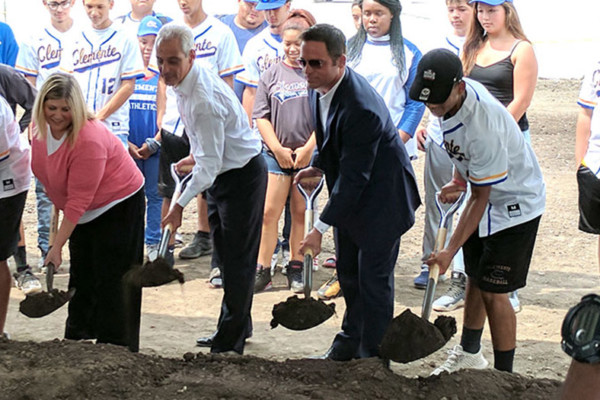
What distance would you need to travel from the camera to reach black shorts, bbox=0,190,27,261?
518 cm

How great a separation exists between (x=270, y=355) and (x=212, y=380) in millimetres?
1116

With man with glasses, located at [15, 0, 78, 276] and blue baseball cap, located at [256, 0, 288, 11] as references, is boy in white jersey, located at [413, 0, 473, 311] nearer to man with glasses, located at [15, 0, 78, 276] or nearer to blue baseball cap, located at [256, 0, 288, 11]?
blue baseball cap, located at [256, 0, 288, 11]

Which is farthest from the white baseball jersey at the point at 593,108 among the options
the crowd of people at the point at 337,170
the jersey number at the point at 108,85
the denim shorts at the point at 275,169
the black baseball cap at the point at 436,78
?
the jersey number at the point at 108,85

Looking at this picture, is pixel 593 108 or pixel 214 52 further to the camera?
pixel 214 52

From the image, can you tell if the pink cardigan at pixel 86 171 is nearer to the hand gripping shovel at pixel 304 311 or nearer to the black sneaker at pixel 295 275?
the hand gripping shovel at pixel 304 311

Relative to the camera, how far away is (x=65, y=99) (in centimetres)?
467

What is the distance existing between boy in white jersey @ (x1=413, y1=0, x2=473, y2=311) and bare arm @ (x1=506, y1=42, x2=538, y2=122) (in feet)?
1.48

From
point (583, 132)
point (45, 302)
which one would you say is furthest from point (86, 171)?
point (583, 132)

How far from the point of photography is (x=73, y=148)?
4680mm

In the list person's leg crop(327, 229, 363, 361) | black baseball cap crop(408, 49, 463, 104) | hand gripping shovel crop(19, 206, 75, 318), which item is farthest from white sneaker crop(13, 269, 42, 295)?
black baseball cap crop(408, 49, 463, 104)

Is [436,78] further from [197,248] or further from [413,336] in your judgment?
[197,248]

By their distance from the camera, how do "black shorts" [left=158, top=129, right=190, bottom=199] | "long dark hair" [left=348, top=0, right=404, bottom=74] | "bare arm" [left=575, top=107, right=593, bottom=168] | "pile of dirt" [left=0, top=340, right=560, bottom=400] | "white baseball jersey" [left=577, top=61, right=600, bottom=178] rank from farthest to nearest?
"black shorts" [left=158, top=129, right=190, bottom=199] < "long dark hair" [left=348, top=0, right=404, bottom=74] < "bare arm" [left=575, top=107, right=593, bottom=168] < "white baseball jersey" [left=577, top=61, right=600, bottom=178] < "pile of dirt" [left=0, top=340, right=560, bottom=400]

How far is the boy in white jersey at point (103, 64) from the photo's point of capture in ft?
23.0

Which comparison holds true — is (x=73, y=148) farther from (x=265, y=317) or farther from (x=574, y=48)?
(x=574, y=48)
